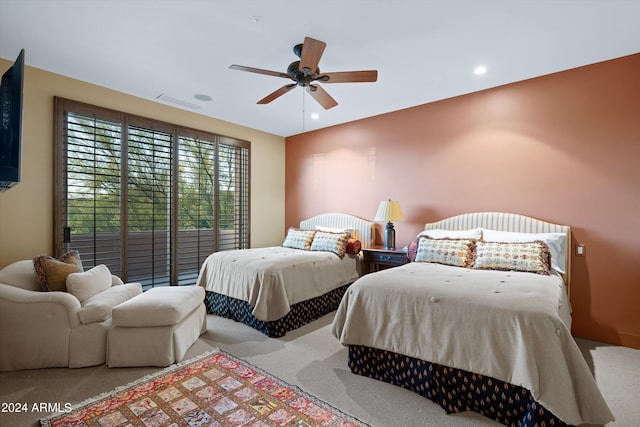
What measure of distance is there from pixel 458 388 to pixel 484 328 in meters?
0.47

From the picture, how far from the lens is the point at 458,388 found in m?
2.04

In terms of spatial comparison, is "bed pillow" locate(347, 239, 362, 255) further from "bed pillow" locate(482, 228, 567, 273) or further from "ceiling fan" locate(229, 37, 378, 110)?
"ceiling fan" locate(229, 37, 378, 110)

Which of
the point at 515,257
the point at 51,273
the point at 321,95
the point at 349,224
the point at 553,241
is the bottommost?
the point at 51,273

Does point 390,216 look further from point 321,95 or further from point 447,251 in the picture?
point 321,95

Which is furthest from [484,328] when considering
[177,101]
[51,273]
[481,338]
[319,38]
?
[177,101]

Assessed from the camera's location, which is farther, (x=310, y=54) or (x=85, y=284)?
(x=85, y=284)

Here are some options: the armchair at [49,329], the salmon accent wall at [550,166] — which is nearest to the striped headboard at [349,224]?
the salmon accent wall at [550,166]

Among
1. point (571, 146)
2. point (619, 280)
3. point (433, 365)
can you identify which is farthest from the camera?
point (571, 146)

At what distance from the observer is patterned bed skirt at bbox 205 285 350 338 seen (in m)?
3.30

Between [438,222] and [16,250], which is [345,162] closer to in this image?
[438,222]

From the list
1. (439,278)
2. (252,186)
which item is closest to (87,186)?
(252,186)

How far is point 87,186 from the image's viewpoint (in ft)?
12.1

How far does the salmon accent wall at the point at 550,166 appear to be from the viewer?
307 cm

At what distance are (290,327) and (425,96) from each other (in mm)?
3401
